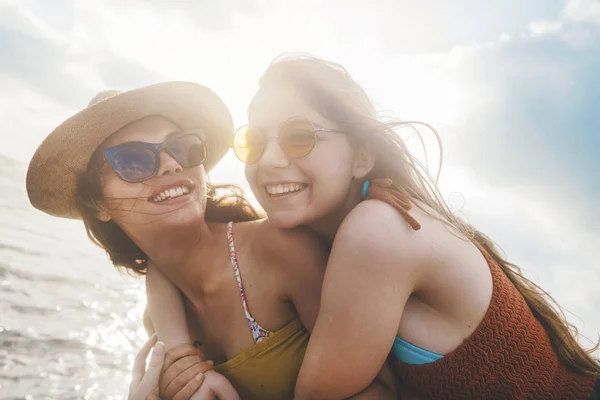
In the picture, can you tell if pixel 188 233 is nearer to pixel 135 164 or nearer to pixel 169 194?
pixel 169 194

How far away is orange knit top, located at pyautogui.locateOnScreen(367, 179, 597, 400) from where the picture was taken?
174 centimetres

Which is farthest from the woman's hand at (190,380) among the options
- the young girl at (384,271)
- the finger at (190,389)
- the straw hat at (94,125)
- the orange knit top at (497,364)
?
the straw hat at (94,125)

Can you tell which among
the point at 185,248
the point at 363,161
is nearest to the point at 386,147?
the point at 363,161

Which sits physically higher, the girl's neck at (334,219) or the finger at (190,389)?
the girl's neck at (334,219)

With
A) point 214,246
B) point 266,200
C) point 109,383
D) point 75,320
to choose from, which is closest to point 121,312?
point 75,320

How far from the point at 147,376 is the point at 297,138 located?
1.57 m

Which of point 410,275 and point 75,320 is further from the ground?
point 410,275

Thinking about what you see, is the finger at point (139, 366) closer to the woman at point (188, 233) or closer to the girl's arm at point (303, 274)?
the woman at point (188, 233)

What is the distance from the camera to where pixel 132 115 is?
7.75 ft

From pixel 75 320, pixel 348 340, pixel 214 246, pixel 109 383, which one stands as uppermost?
pixel 348 340

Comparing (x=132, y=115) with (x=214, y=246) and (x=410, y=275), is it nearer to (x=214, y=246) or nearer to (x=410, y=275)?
(x=214, y=246)

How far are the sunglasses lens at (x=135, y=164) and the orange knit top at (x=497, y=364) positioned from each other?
4.22 feet

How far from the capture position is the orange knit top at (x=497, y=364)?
5.72 ft

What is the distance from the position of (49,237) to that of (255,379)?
10.1 metres
